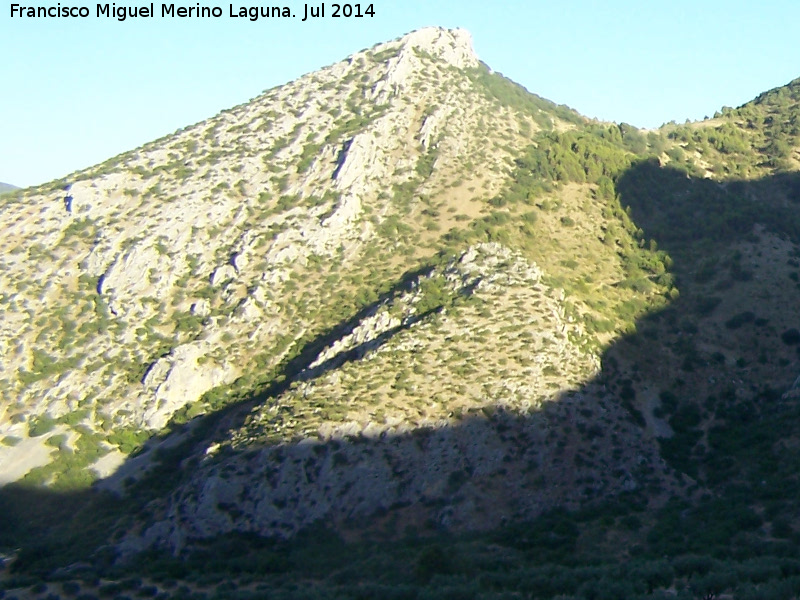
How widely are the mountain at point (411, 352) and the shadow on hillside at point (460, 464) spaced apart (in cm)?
17

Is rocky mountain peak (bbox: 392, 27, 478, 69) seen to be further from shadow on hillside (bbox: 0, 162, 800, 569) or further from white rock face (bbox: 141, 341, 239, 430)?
white rock face (bbox: 141, 341, 239, 430)

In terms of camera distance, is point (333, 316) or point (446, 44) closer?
point (333, 316)

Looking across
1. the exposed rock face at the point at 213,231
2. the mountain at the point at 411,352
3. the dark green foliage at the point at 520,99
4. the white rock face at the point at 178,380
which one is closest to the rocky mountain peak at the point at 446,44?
the dark green foliage at the point at 520,99

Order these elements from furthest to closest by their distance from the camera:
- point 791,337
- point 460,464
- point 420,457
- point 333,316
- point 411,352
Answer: point 333,316 < point 791,337 < point 411,352 < point 420,457 < point 460,464

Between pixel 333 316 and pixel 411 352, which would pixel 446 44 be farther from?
pixel 411 352

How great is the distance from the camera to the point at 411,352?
167 ft

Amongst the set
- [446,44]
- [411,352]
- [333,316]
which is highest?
[446,44]

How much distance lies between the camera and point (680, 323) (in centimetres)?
5666

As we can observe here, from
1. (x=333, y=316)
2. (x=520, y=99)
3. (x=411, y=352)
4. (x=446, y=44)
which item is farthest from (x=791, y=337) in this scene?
(x=446, y=44)

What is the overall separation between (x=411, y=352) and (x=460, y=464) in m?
9.91

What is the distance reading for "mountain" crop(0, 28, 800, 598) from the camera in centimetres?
3903

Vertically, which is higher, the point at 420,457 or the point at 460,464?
the point at 420,457

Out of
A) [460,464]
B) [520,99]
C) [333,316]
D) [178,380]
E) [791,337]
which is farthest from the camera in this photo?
[520,99]

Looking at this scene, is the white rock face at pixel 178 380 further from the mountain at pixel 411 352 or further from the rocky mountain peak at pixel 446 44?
the rocky mountain peak at pixel 446 44
